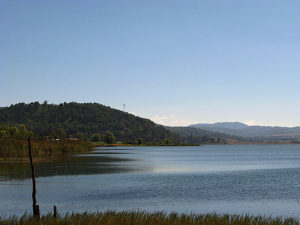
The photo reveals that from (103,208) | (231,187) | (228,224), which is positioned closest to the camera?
(228,224)

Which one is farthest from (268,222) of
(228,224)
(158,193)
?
(158,193)

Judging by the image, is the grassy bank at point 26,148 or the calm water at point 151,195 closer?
the calm water at point 151,195

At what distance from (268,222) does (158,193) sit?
2056 cm

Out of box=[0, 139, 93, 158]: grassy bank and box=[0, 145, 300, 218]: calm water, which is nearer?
box=[0, 145, 300, 218]: calm water

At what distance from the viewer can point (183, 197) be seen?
133 ft

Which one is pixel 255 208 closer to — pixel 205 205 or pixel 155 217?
pixel 205 205

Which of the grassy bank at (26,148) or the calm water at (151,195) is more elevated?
the grassy bank at (26,148)

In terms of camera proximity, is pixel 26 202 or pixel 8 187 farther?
pixel 8 187

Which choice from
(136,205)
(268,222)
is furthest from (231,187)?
(268,222)

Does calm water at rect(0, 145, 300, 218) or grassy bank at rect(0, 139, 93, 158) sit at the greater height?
grassy bank at rect(0, 139, 93, 158)

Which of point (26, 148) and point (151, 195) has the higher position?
point (26, 148)

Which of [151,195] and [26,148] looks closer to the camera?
[151,195]

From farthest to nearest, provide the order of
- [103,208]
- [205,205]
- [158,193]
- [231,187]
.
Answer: [231,187] → [158,193] → [205,205] → [103,208]

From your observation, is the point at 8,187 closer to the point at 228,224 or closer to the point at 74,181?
the point at 74,181
